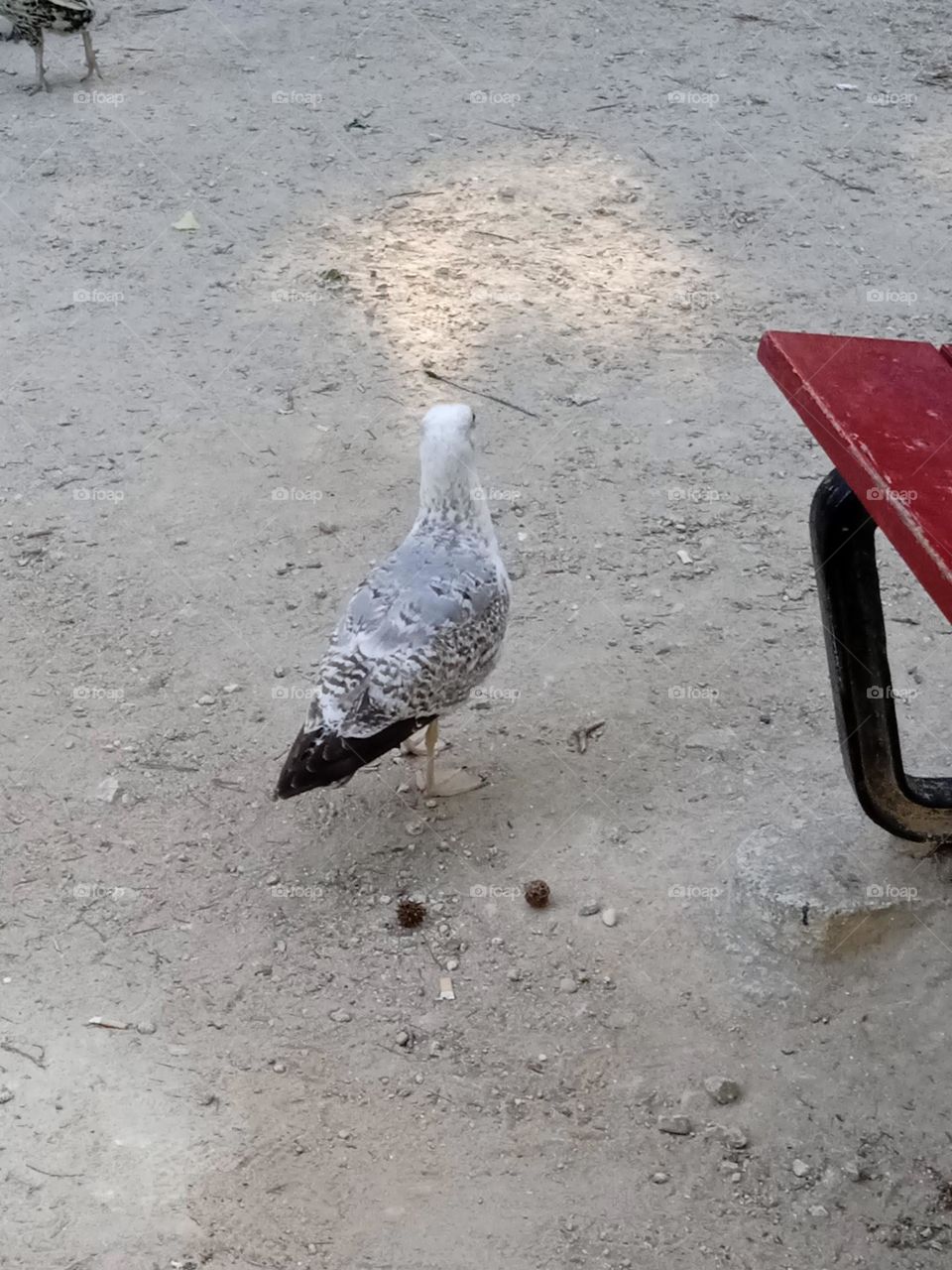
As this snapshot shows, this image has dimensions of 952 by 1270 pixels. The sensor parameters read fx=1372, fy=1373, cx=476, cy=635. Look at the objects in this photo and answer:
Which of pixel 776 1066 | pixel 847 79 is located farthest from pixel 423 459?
pixel 847 79

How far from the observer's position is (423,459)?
4125mm

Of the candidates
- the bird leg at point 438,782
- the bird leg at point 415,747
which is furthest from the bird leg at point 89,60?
the bird leg at point 438,782

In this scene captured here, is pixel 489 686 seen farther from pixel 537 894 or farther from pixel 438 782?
pixel 537 894

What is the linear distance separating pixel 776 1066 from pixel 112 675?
251cm

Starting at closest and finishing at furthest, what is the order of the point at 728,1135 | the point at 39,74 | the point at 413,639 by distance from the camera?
the point at 728,1135 < the point at 413,639 < the point at 39,74

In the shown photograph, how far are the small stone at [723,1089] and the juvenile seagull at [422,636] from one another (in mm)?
1231

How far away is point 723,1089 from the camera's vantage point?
3.25 meters

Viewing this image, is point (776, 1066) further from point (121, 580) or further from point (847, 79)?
point (847, 79)

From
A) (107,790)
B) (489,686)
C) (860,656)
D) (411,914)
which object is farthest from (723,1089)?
(107,790)

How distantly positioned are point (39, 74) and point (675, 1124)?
7.57 meters

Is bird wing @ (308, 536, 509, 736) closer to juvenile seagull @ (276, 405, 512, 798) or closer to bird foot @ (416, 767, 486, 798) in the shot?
juvenile seagull @ (276, 405, 512, 798)

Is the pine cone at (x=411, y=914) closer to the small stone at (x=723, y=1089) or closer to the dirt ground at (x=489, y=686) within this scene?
the dirt ground at (x=489, y=686)

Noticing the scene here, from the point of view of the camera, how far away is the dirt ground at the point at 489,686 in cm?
312

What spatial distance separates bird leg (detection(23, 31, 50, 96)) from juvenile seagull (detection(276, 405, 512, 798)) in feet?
18.3
